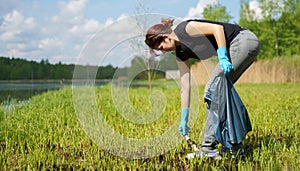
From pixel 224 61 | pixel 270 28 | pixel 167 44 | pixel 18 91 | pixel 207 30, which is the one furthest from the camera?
pixel 270 28

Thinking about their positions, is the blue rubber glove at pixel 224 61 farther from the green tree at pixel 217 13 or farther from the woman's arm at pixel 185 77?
the green tree at pixel 217 13

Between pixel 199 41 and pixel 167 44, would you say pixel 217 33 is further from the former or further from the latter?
pixel 167 44

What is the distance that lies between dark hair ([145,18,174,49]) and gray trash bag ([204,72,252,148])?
0.65m

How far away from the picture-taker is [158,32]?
322 cm

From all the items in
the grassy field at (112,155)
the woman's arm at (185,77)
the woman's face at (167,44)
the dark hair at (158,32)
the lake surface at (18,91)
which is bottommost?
the grassy field at (112,155)

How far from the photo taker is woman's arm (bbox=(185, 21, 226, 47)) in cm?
303

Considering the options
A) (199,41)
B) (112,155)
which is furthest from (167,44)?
(112,155)

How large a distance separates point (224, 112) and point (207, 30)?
78 cm

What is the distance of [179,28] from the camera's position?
10.6 feet

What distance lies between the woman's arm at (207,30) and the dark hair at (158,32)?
A: 200 mm

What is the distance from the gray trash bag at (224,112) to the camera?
3.13 m

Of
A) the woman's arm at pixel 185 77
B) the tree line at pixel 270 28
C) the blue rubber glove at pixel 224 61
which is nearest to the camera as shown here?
the blue rubber glove at pixel 224 61

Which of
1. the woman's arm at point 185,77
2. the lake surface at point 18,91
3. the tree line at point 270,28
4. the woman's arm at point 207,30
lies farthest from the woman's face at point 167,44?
the tree line at point 270,28

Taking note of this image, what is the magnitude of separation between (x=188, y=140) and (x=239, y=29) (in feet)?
4.10
